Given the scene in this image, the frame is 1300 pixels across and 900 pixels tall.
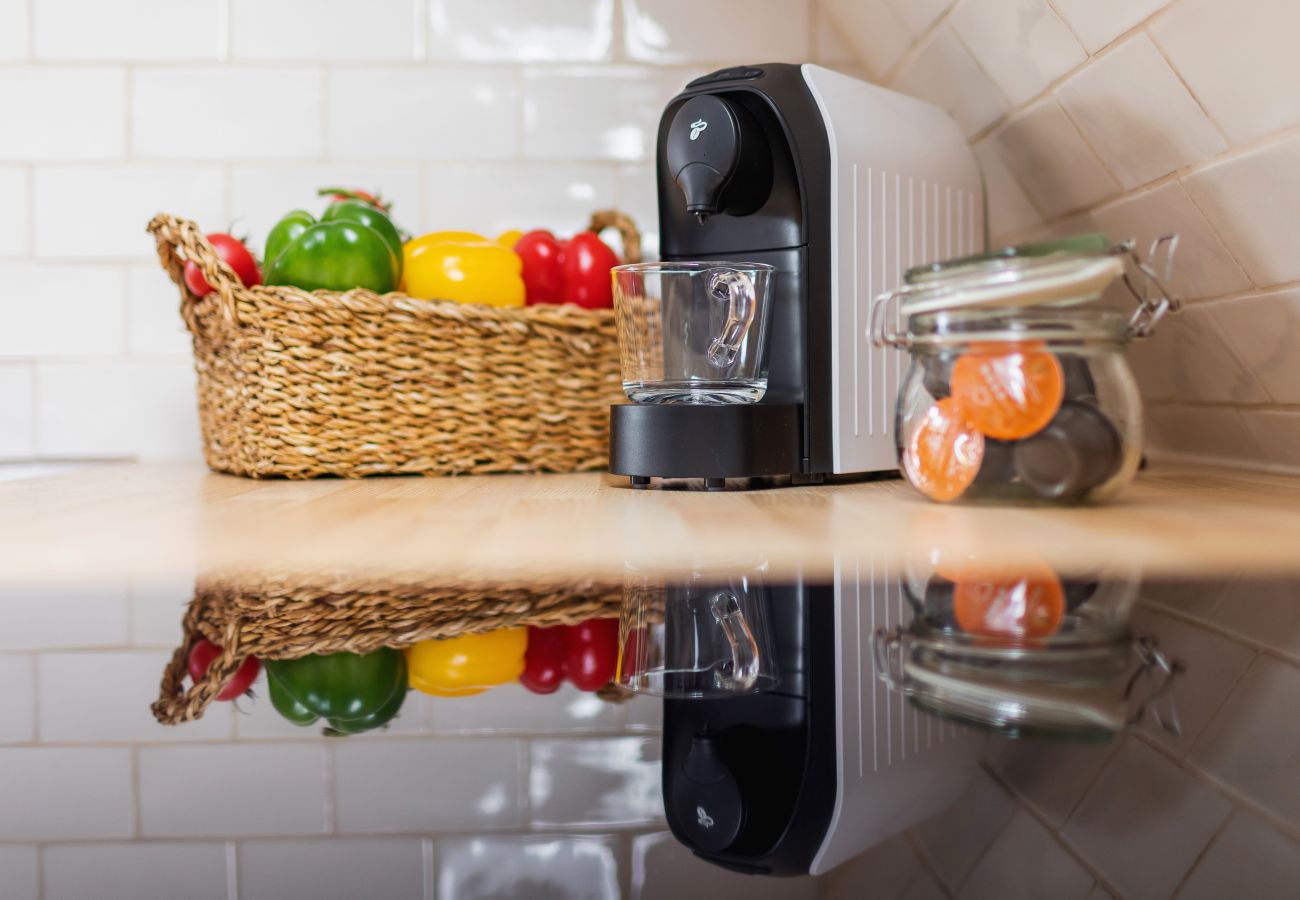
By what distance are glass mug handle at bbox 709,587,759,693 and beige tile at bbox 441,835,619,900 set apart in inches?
4.4

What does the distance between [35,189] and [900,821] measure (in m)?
1.50

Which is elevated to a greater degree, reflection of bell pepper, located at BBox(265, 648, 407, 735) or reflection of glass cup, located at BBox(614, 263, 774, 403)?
reflection of glass cup, located at BBox(614, 263, 774, 403)

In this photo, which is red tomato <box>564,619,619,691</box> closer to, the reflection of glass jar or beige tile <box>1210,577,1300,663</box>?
the reflection of glass jar

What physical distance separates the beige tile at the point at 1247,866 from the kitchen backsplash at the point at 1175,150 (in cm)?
69

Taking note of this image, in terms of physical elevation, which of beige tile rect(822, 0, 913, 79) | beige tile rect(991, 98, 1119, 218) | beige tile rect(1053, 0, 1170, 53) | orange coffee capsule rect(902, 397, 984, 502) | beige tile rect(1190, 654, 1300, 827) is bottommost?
beige tile rect(1190, 654, 1300, 827)

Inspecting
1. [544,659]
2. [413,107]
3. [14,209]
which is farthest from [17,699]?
[14,209]

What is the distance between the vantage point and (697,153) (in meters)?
0.88

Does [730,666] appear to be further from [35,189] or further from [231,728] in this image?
[35,189]

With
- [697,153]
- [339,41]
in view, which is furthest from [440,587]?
[339,41]

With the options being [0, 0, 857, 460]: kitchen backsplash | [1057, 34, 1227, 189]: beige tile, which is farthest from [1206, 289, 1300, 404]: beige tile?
[0, 0, 857, 460]: kitchen backsplash

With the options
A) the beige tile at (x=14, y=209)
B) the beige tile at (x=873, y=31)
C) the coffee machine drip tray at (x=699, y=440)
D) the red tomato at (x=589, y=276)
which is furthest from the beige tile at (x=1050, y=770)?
the beige tile at (x=14, y=209)

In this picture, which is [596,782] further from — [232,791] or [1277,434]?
[1277,434]

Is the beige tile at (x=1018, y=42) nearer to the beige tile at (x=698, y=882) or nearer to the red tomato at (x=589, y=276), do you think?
the red tomato at (x=589, y=276)

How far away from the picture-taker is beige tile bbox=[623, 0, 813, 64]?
1.41m
